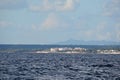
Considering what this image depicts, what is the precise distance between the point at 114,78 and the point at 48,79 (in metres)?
13.8

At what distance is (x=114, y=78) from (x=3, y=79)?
22.8 metres

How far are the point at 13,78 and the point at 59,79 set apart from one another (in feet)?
31.2

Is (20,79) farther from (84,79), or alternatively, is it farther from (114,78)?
(114,78)

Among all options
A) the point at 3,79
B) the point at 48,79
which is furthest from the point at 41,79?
the point at 3,79

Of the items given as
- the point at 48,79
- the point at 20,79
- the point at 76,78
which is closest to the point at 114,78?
the point at 76,78

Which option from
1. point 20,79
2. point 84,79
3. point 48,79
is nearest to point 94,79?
point 84,79

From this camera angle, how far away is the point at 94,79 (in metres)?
90.5

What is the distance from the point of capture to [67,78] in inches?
3610

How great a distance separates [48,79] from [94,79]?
31.2ft

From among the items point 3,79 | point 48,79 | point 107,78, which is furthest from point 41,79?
point 107,78

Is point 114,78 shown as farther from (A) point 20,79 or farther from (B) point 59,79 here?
(A) point 20,79

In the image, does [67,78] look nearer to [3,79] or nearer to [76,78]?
[76,78]

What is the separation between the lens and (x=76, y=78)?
92500mm

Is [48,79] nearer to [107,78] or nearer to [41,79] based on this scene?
[41,79]
